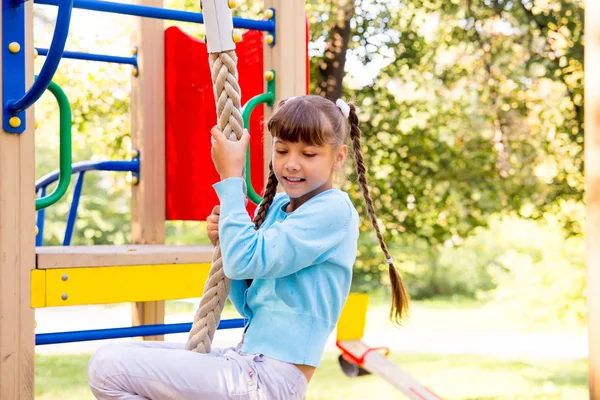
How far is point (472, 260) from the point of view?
12445 mm

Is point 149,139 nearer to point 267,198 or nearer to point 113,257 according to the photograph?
point 113,257

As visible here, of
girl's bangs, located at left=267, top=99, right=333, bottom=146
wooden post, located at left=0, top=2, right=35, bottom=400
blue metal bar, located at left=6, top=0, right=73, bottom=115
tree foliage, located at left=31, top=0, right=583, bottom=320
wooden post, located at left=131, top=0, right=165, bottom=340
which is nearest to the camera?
girl's bangs, located at left=267, top=99, right=333, bottom=146

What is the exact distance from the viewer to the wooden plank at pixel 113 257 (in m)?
2.60

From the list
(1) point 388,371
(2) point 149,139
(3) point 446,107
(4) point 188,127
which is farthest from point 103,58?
(3) point 446,107

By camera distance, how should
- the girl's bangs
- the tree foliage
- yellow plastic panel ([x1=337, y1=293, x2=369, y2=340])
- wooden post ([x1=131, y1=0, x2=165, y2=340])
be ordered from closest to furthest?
the girl's bangs < wooden post ([x1=131, y1=0, x2=165, y2=340]) < yellow plastic panel ([x1=337, y1=293, x2=369, y2=340]) < the tree foliage

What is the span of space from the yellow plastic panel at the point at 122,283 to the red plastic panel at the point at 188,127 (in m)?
0.81

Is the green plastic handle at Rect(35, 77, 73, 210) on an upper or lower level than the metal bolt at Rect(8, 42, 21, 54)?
lower

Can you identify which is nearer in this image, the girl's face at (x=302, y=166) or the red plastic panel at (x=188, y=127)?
the girl's face at (x=302, y=166)

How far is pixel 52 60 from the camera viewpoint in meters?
2.29

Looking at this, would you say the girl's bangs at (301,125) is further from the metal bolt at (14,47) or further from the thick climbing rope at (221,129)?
the metal bolt at (14,47)

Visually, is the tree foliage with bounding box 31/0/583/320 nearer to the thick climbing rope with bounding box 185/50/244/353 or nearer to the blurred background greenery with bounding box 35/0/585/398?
the blurred background greenery with bounding box 35/0/585/398

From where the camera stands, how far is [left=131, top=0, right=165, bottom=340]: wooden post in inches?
155

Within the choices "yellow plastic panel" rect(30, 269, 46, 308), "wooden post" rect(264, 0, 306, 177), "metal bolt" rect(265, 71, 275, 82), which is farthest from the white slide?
"yellow plastic panel" rect(30, 269, 46, 308)

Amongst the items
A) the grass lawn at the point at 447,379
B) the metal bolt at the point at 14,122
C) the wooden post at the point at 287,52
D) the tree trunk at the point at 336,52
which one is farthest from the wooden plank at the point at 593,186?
the tree trunk at the point at 336,52
